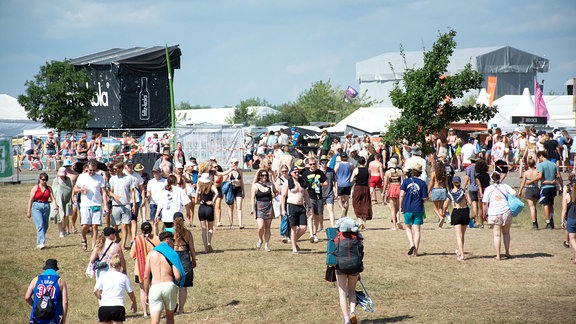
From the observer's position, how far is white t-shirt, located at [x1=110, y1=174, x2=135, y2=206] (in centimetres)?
1808

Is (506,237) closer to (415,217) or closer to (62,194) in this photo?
(415,217)

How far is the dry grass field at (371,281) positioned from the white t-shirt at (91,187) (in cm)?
123

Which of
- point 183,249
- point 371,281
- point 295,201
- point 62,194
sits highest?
point 62,194

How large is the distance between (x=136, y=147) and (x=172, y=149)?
1.67 metres

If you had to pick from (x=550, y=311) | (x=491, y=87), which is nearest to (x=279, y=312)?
(x=550, y=311)

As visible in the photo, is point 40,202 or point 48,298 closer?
point 48,298

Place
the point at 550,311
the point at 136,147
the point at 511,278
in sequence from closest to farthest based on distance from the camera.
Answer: the point at 550,311, the point at 511,278, the point at 136,147

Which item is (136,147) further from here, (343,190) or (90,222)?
(90,222)

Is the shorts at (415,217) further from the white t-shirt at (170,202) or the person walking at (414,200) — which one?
the white t-shirt at (170,202)

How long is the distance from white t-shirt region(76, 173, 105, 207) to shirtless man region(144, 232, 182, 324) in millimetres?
6827

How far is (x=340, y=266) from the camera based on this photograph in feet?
37.8

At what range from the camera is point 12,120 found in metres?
50.4

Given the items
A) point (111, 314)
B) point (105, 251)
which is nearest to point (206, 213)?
point (105, 251)

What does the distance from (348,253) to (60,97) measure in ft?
112
